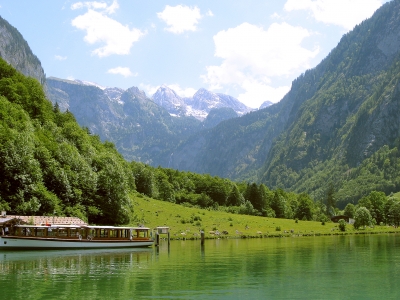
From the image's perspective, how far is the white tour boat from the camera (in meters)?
74.9

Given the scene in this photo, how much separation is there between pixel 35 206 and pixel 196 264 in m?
47.1

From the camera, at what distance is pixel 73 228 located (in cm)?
8069

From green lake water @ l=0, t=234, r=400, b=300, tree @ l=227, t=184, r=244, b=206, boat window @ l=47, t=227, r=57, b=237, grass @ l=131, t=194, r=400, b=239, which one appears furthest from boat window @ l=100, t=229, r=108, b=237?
tree @ l=227, t=184, r=244, b=206

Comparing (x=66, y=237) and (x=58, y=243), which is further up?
(x=66, y=237)

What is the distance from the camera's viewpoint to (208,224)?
414ft

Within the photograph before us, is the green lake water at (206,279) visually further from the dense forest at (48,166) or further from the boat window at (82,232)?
the dense forest at (48,166)

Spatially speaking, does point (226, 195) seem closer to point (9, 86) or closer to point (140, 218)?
point (140, 218)

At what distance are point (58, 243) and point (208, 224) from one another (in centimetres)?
5461

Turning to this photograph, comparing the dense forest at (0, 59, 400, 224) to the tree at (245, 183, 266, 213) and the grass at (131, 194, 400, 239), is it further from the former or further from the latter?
the tree at (245, 183, 266, 213)

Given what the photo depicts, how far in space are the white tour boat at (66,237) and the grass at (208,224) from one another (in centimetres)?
2429

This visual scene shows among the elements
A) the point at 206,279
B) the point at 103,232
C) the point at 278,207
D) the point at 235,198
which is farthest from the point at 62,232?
the point at 278,207

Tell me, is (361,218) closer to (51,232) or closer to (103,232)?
(103,232)

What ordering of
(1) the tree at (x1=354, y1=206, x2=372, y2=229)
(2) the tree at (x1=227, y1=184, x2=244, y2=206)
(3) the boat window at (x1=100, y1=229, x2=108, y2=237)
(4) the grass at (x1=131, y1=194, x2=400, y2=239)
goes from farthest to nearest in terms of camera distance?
1. (2) the tree at (x1=227, y1=184, x2=244, y2=206)
2. (1) the tree at (x1=354, y1=206, x2=372, y2=229)
3. (4) the grass at (x1=131, y1=194, x2=400, y2=239)
4. (3) the boat window at (x1=100, y1=229, x2=108, y2=237)

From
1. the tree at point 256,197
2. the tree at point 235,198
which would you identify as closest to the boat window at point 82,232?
the tree at point 256,197
